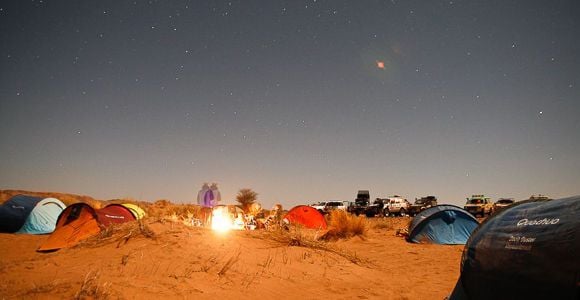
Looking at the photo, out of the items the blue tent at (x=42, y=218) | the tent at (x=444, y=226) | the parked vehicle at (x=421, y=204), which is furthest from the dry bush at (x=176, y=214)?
the parked vehicle at (x=421, y=204)

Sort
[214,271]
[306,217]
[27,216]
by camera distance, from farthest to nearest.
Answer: [306,217]
[27,216]
[214,271]

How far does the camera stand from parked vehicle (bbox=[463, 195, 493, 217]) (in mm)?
30203

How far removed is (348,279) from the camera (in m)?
7.82

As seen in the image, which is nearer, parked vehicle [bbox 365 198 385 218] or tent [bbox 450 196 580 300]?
tent [bbox 450 196 580 300]

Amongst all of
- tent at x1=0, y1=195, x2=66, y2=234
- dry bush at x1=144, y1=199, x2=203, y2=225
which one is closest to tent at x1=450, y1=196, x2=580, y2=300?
dry bush at x1=144, y1=199, x2=203, y2=225

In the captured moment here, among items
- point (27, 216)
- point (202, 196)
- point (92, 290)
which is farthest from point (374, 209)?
point (92, 290)

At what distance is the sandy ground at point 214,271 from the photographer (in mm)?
5637

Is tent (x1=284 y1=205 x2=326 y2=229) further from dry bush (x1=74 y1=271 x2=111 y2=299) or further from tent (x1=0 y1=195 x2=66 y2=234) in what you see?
dry bush (x1=74 y1=271 x2=111 y2=299)

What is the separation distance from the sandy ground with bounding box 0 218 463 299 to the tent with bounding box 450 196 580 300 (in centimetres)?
289

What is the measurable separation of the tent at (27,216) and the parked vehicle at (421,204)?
28566 mm

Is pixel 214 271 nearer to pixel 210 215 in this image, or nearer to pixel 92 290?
pixel 92 290

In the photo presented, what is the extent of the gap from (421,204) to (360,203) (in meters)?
5.82

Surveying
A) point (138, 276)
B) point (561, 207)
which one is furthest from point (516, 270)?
point (138, 276)

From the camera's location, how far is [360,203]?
122 feet
